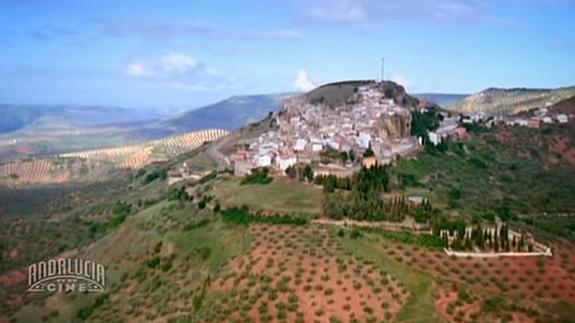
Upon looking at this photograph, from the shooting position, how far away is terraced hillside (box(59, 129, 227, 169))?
13562 cm

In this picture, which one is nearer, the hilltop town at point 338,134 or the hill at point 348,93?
the hilltop town at point 338,134

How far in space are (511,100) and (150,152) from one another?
81457 mm

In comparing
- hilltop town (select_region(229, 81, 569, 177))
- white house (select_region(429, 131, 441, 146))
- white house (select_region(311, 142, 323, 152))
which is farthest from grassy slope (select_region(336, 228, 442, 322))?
white house (select_region(429, 131, 441, 146))

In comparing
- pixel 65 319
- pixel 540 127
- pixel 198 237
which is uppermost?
pixel 540 127

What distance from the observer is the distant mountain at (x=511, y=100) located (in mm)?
132625

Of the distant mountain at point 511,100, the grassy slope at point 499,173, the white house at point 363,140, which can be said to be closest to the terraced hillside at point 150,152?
the distant mountain at point 511,100

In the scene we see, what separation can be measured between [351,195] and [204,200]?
12.3 meters

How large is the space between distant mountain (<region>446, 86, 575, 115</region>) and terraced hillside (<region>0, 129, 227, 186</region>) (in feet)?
188

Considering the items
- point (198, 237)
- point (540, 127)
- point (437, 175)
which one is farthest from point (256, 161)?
point (540, 127)

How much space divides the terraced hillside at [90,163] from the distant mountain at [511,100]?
57284 millimetres

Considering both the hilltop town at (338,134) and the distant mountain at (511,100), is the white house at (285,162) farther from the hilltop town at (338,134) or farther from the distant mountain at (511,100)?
the distant mountain at (511,100)

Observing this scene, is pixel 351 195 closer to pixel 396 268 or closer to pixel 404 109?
pixel 396 268

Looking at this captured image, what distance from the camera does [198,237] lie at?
4497cm

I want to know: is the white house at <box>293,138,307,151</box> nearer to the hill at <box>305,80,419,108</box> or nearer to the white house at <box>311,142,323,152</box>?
the white house at <box>311,142,323,152</box>
